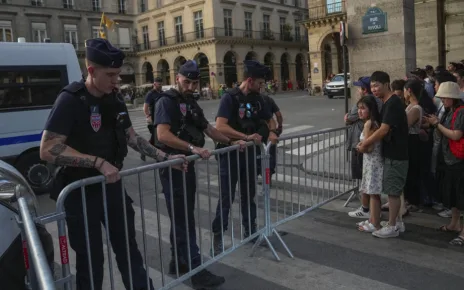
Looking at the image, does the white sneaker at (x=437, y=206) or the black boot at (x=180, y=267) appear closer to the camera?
the black boot at (x=180, y=267)

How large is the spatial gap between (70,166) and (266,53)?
164 feet

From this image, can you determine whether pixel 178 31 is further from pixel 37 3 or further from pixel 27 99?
pixel 27 99

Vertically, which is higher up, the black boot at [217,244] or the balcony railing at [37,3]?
the balcony railing at [37,3]

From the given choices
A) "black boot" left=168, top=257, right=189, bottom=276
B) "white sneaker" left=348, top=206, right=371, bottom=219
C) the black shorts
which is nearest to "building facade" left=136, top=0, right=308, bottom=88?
the black shorts

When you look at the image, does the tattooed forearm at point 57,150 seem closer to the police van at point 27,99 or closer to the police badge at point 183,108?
the police badge at point 183,108

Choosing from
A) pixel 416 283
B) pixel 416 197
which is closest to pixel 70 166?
pixel 416 283

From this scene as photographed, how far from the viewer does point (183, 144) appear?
3947 millimetres

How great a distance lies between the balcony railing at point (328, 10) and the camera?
118 feet

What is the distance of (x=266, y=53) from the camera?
51.5 m

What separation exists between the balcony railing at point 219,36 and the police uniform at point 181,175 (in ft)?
137

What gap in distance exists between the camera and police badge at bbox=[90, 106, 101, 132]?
2986 millimetres

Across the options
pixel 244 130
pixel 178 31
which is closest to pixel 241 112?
Answer: pixel 244 130

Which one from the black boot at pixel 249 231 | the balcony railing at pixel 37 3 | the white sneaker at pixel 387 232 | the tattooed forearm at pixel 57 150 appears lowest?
the white sneaker at pixel 387 232

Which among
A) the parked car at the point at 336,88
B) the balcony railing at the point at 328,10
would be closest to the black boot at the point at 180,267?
the parked car at the point at 336,88
